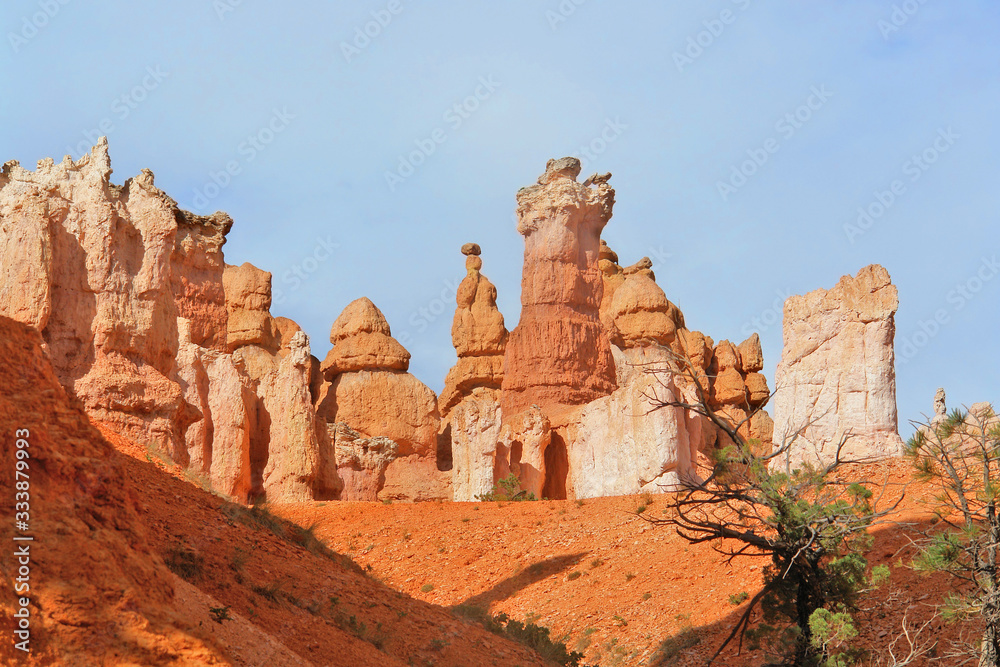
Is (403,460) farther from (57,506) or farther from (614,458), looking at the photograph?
(57,506)

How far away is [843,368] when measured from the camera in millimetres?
21750

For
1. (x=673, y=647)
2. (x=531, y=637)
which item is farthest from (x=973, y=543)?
(x=673, y=647)

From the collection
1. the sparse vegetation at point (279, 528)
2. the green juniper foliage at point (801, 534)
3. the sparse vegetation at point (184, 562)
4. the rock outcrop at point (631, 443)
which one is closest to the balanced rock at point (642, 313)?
the rock outcrop at point (631, 443)

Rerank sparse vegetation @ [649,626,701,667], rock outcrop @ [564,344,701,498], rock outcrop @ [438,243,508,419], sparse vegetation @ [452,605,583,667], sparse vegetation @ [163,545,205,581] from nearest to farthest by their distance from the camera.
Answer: sparse vegetation @ [163,545,205,581] < sparse vegetation @ [452,605,583,667] < sparse vegetation @ [649,626,701,667] < rock outcrop @ [564,344,701,498] < rock outcrop @ [438,243,508,419]

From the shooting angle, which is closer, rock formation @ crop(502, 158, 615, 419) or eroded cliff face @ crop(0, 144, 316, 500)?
eroded cliff face @ crop(0, 144, 316, 500)

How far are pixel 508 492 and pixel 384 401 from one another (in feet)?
29.7

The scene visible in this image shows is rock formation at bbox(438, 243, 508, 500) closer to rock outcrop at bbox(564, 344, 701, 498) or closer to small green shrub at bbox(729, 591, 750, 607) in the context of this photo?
rock outcrop at bbox(564, 344, 701, 498)

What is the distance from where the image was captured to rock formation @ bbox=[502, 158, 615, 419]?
120 ft

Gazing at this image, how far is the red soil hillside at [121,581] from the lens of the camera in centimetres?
639

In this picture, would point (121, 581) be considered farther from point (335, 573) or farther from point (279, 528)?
point (279, 528)

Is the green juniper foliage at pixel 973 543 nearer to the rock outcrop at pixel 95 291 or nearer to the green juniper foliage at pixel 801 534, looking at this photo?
the green juniper foliage at pixel 801 534

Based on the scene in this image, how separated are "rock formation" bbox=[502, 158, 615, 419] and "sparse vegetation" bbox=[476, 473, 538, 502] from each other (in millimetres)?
7043

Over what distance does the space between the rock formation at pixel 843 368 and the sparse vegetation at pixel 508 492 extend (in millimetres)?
8286

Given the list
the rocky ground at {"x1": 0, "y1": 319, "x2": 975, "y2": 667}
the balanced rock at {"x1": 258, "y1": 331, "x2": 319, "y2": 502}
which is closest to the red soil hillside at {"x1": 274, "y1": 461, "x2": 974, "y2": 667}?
the rocky ground at {"x1": 0, "y1": 319, "x2": 975, "y2": 667}
